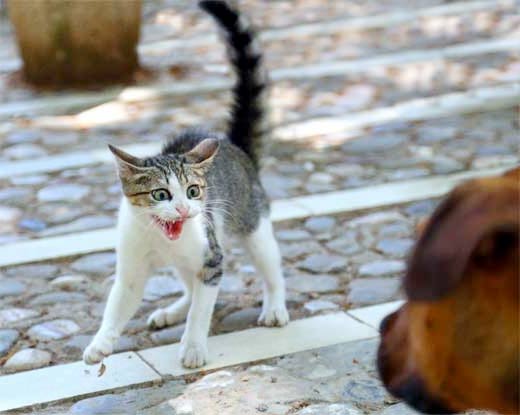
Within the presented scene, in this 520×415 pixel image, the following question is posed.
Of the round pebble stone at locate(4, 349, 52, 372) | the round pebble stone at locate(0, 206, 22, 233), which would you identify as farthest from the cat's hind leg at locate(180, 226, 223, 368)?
the round pebble stone at locate(0, 206, 22, 233)

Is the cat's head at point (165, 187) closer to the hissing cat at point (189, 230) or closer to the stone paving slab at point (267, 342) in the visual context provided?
the hissing cat at point (189, 230)

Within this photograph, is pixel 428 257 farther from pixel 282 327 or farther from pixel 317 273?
pixel 317 273

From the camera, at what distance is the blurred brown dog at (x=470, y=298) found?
173cm

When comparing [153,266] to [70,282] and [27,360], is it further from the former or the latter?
[70,282]

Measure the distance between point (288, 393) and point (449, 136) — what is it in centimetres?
364

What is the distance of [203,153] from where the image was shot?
4090 millimetres

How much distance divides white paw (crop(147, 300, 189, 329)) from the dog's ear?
9.06ft

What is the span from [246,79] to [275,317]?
3.61 ft

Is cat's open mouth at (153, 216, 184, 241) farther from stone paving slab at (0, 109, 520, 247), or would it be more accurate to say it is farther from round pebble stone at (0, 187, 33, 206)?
round pebble stone at (0, 187, 33, 206)

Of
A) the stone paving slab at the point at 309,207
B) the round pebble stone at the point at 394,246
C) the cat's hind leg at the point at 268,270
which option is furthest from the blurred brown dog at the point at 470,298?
the stone paving slab at the point at 309,207

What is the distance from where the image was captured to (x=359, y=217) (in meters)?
5.62

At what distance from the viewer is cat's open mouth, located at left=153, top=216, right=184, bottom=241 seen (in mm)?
3915

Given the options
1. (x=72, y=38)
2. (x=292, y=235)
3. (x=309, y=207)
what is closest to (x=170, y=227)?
(x=292, y=235)

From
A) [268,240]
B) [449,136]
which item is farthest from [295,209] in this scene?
[449,136]
